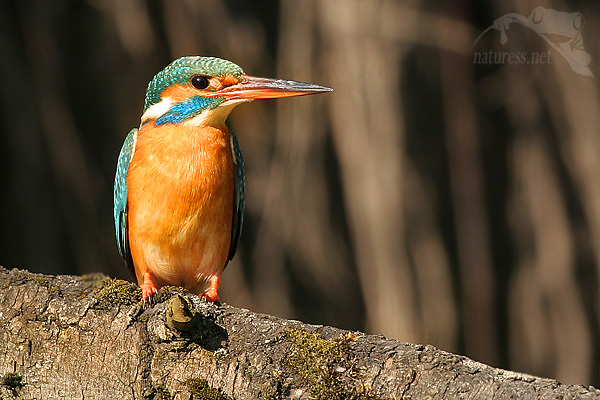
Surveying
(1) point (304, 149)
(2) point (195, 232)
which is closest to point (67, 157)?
(1) point (304, 149)

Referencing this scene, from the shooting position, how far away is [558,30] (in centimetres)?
493

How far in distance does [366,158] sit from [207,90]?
1.66m

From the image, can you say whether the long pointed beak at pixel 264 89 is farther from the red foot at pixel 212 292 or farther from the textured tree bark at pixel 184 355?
the textured tree bark at pixel 184 355

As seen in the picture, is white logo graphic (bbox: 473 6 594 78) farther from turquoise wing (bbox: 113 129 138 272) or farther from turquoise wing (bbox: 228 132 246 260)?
turquoise wing (bbox: 113 129 138 272)

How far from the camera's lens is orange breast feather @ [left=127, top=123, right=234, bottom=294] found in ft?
10.6

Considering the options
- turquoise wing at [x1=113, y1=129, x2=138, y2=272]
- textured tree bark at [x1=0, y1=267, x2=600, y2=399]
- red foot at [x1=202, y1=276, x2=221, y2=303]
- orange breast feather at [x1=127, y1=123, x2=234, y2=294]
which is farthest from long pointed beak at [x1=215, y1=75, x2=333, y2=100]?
textured tree bark at [x1=0, y1=267, x2=600, y2=399]

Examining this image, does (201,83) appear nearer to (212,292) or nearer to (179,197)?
(179,197)

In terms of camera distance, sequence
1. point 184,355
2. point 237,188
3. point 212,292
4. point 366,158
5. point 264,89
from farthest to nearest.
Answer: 1. point 366,158
2. point 237,188
3. point 212,292
4. point 264,89
5. point 184,355

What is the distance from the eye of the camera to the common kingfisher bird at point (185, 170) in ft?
10.6

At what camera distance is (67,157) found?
480 cm

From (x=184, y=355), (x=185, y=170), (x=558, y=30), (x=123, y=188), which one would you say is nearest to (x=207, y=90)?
(x=185, y=170)

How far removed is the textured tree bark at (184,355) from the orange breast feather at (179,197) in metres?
1.10

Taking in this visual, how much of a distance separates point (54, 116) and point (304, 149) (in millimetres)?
1645

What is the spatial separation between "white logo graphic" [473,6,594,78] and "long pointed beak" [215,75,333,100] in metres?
2.26
